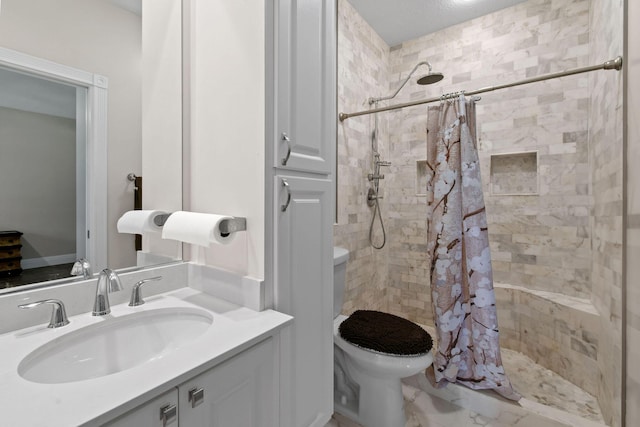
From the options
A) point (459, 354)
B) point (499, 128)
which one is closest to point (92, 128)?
point (459, 354)

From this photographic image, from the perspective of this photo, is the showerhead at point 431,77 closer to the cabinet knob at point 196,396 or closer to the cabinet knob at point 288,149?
the cabinet knob at point 288,149

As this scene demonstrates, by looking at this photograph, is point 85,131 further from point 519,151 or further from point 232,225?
point 519,151

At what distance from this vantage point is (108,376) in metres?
0.59

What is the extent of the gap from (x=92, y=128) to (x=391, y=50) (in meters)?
2.72

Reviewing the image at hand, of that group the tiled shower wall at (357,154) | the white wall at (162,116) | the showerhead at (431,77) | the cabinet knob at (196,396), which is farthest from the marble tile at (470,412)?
the showerhead at (431,77)

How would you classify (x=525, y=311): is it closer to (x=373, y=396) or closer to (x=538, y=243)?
(x=538, y=243)

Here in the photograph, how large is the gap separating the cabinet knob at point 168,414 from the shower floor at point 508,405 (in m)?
1.25

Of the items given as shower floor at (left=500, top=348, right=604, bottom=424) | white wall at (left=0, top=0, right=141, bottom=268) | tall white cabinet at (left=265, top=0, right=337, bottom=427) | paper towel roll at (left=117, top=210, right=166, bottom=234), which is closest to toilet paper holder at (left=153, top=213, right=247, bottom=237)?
tall white cabinet at (left=265, top=0, right=337, bottom=427)

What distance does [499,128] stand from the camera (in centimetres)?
233

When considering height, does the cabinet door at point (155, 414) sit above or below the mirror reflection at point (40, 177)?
below

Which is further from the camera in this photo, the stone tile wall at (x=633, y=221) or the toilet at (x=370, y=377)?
the toilet at (x=370, y=377)

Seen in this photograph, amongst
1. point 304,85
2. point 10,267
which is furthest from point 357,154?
point 10,267

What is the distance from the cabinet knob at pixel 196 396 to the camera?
65 cm

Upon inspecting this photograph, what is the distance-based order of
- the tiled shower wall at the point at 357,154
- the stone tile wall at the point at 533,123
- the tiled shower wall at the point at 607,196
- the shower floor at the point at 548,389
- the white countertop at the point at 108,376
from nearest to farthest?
the white countertop at the point at 108,376 → the tiled shower wall at the point at 607,196 → the shower floor at the point at 548,389 → the stone tile wall at the point at 533,123 → the tiled shower wall at the point at 357,154
